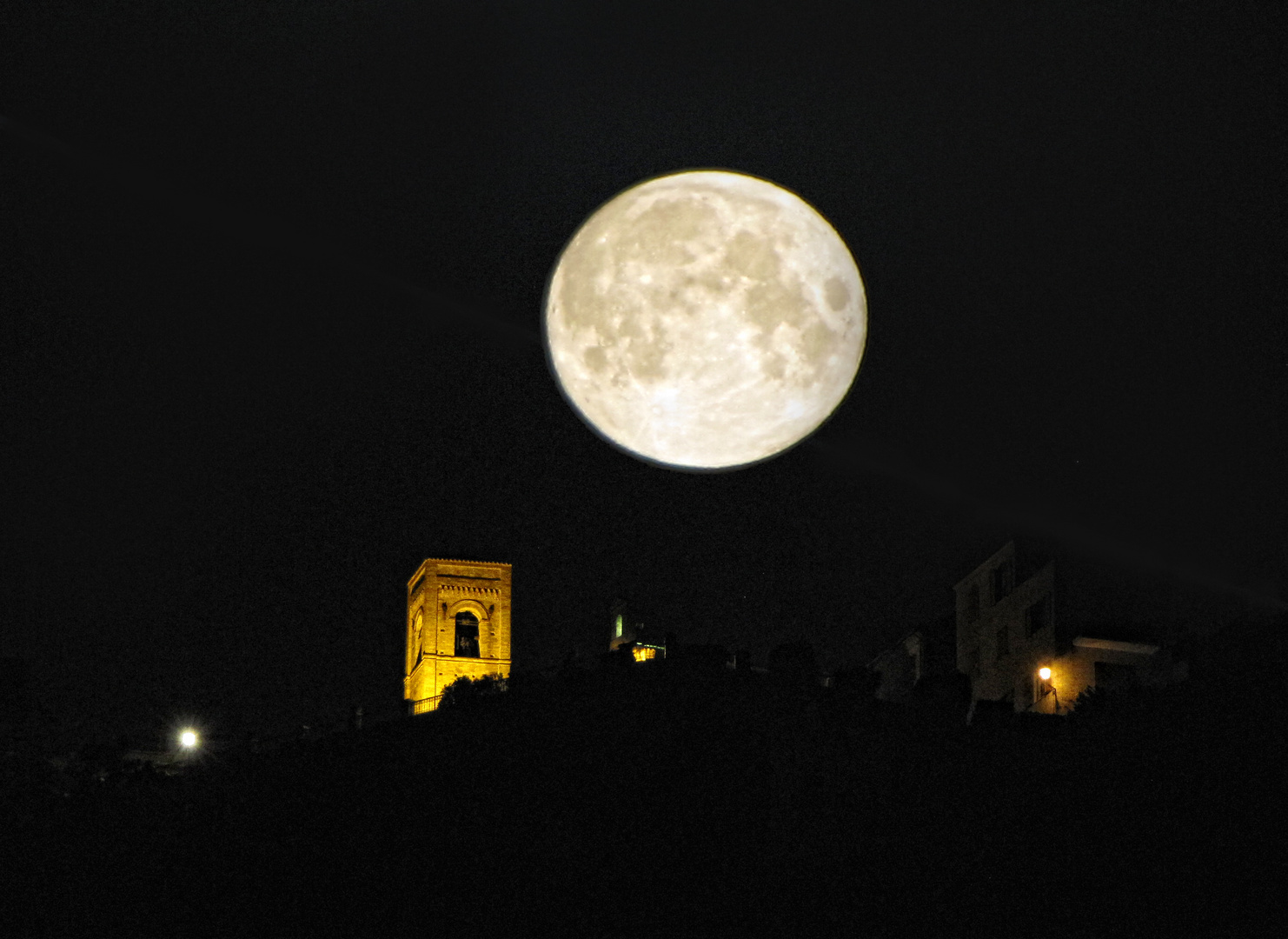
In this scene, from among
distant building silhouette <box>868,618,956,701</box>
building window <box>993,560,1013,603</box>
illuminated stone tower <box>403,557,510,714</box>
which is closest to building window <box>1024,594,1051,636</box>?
building window <box>993,560,1013,603</box>

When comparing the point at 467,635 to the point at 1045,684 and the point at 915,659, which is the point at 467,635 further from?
the point at 1045,684

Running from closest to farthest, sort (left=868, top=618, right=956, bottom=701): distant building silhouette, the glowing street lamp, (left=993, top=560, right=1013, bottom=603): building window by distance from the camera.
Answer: the glowing street lamp, (left=993, top=560, right=1013, bottom=603): building window, (left=868, top=618, right=956, bottom=701): distant building silhouette

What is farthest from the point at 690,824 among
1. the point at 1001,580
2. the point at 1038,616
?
the point at 1001,580

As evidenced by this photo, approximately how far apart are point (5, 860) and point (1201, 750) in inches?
1254

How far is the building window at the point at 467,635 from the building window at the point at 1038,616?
3687 centimetres

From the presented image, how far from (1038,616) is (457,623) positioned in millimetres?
37822

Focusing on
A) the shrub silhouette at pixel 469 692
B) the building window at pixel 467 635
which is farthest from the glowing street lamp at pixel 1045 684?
the building window at pixel 467 635

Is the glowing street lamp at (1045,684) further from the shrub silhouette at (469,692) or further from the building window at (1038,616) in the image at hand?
the shrub silhouette at (469,692)

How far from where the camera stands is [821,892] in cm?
3956

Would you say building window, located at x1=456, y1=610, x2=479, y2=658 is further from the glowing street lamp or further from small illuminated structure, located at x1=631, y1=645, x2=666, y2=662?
the glowing street lamp

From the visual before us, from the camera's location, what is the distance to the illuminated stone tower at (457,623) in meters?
79.0

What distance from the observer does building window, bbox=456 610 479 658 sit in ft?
262

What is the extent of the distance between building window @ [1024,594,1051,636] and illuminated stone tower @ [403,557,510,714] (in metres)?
35.3

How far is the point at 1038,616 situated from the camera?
1900 inches
